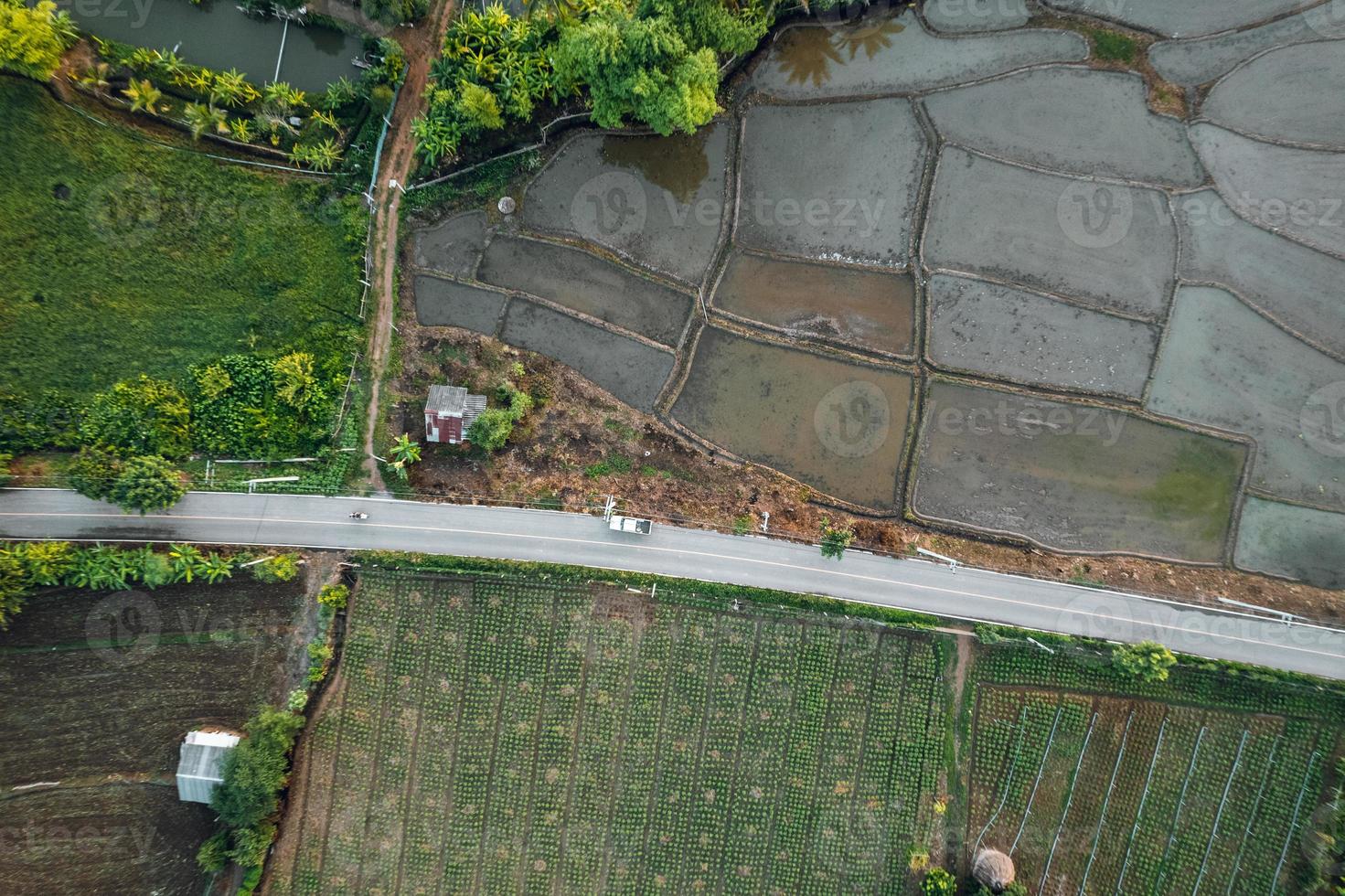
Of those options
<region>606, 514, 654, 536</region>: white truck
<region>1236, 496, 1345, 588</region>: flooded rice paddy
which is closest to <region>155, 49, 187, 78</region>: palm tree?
<region>606, 514, 654, 536</region>: white truck

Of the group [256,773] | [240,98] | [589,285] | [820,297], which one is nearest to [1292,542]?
[820,297]

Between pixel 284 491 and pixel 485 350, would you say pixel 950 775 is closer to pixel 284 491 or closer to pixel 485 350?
pixel 485 350

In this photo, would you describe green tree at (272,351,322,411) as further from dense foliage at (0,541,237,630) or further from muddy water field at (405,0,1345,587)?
dense foliage at (0,541,237,630)

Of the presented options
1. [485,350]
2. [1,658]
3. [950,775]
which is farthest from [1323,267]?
[1,658]

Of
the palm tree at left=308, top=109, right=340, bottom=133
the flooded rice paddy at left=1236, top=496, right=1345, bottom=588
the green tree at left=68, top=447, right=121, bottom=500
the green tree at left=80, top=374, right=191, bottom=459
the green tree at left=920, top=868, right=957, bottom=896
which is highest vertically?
the palm tree at left=308, top=109, right=340, bottom=133

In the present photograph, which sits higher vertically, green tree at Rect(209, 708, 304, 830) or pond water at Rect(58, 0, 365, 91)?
pond water at Rect(58, 0, 365, 91)

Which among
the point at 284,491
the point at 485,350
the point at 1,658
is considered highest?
the point at 485,350

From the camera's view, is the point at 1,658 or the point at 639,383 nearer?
the point at 1,658
